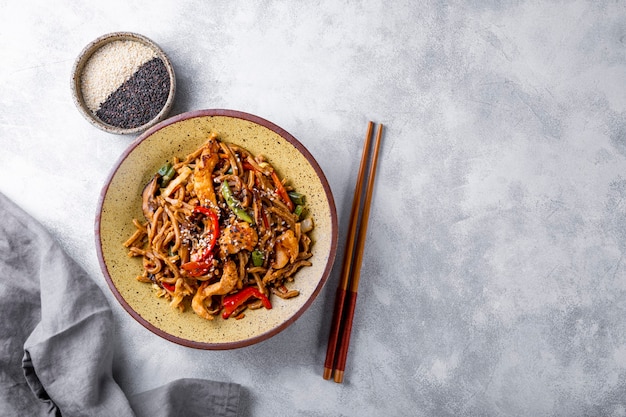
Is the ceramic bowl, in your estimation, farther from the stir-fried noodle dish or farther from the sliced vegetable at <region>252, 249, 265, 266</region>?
the sliced vegetable at <region>252, 249, 265, 266</region>

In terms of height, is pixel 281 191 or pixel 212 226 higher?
pixel 281 191

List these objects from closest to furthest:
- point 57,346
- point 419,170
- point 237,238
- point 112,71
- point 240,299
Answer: point 237,238
point 240,299
point 57,346
point 112,71
point 419,170

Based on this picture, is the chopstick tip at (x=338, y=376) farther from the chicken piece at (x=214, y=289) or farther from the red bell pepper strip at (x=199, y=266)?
the red bell pepper strip at (x=199, y=266)

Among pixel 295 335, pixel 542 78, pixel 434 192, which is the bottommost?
pixel 295 335

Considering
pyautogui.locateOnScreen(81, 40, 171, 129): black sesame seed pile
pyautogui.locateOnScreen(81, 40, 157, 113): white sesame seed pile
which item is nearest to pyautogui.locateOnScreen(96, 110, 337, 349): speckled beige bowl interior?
pyautogui.locateOnScreen(81, 40, 171, 129): black sesame seed pile

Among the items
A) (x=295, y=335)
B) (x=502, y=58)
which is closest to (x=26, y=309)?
(x=295, y=335)

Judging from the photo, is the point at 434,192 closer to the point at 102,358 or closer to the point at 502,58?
the point at 502,58

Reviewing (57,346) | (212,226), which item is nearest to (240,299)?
(212,226)

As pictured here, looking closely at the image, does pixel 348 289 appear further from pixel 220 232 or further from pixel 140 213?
pixel 140 213
